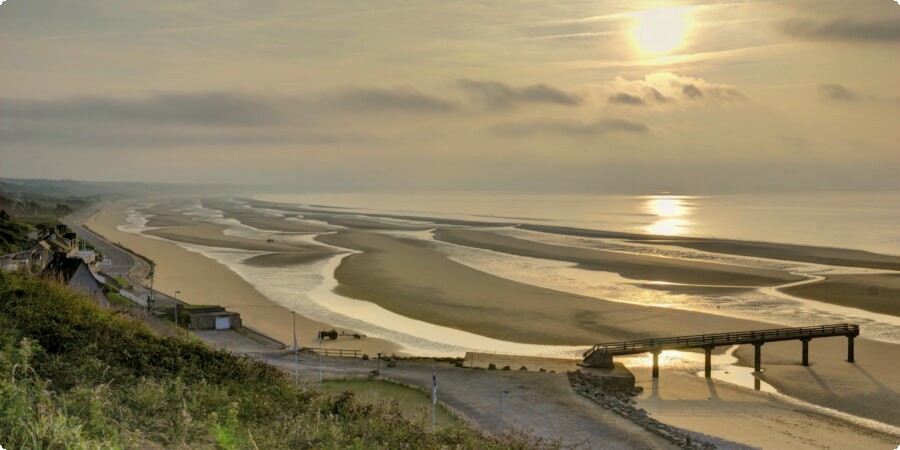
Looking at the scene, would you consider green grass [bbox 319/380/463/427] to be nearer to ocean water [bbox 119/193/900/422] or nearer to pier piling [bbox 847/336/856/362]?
ocean water [bbox 119/193/900/422]

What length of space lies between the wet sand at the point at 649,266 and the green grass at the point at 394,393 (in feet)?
103

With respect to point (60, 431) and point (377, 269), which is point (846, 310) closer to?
point (377, 269)

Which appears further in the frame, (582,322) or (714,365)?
(582,322)

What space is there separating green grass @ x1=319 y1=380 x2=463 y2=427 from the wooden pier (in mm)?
8389

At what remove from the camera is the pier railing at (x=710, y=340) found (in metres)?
29.3

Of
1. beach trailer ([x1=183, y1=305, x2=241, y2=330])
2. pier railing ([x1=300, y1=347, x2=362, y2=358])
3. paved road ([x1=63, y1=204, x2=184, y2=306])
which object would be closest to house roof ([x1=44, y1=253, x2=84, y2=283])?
paved road ([x1=63, y1=204, x2=184, y2=306])

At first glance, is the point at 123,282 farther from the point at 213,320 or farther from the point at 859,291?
the point at 859,291

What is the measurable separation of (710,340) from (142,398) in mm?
24638

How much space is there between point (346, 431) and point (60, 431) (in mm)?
5454

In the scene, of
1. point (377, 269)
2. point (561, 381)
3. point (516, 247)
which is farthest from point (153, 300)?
point (516, 247)

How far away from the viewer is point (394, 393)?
958 inches

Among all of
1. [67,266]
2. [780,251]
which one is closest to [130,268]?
[67,266]

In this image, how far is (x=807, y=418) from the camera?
23.8m

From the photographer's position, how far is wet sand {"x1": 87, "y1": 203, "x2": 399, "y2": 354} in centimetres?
3399
